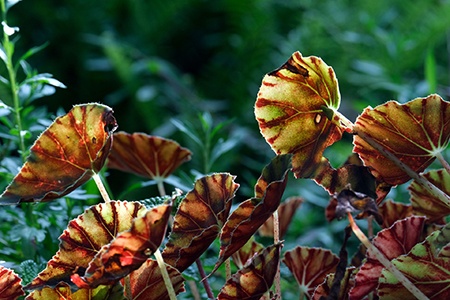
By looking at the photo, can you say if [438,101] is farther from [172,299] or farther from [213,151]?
[213,151]

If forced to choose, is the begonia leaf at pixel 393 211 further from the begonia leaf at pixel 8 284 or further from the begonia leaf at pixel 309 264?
the begonia leaf at pixel 8 284

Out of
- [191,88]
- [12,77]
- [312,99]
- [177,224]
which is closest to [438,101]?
[312,99]

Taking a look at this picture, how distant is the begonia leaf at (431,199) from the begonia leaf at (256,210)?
0.17 m

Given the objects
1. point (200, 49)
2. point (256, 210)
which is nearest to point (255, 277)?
point (256, 210)

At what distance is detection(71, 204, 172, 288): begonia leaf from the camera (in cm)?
47

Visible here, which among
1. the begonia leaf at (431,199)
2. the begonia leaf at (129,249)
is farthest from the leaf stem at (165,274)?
the begonia leaf at (431,199)

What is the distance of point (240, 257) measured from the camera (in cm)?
70

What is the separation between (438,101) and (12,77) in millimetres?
488

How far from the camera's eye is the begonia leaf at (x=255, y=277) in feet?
1.70

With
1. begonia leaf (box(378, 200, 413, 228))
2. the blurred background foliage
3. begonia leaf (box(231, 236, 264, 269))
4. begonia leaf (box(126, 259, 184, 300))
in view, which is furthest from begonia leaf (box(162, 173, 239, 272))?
the blurred background foliage

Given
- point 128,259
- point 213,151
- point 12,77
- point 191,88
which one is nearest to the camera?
point 128,259

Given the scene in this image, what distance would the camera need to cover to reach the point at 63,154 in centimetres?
57

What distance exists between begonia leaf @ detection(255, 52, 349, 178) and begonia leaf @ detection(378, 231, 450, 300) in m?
0.10

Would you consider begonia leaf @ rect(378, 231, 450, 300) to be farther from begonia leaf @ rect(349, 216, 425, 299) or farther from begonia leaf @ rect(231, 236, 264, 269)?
begonia leaf @ rect(231, 236, 264, 269)
